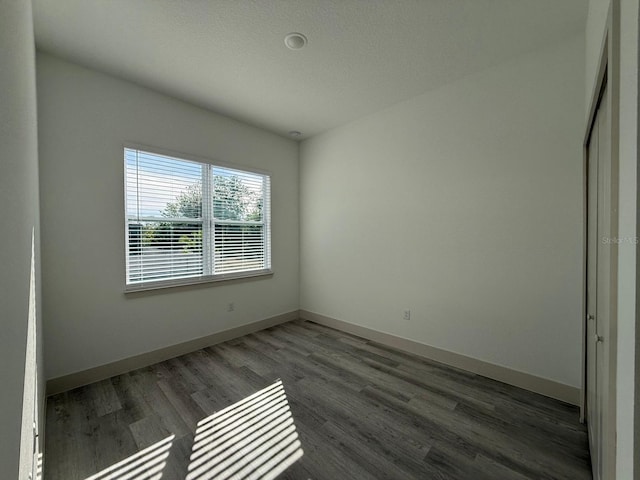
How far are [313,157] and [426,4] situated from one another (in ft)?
8.34

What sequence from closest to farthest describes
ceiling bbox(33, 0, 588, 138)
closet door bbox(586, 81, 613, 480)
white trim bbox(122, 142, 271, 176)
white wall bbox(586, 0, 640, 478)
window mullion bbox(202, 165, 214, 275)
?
1. white wall bbox(586, 0, 640, 478)
2. closet door bbox(586, 81, 613, 480)
3. ceiling bbox(33, 0, 588, 138)
4. white trim bbox(122, 142, 271, 176)
5. window mullion bbox(202, 165, 214, 275)

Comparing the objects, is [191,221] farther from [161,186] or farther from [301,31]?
[301,31]

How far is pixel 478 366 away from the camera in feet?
8.50

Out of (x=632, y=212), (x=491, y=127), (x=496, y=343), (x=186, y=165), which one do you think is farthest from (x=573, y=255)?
(x=186, y=165)

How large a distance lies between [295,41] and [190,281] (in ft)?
8.94

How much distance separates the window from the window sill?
11 mm

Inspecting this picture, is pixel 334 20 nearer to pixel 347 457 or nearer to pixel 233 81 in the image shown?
pixel 233 81

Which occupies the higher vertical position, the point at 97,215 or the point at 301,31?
the point at 301,31

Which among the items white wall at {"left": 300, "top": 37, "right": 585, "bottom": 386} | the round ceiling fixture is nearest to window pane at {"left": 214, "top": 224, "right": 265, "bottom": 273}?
white wall at {"left": 300, "top": 37, "right": 585, "bottom": 386}

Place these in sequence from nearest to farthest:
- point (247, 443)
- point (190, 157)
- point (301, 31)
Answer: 1. point (247, 443)
2. point (301, 31)
3. point (190, 157)

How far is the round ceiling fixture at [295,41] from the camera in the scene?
6.94 ft

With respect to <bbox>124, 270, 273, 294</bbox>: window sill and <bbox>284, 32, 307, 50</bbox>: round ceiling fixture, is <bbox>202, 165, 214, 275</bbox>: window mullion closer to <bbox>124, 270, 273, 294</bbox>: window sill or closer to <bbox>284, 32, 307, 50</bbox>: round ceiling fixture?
<bbox>124, 270, 273, 294</bbox>: window sill

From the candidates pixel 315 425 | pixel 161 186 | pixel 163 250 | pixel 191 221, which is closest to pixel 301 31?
pixel 161 186

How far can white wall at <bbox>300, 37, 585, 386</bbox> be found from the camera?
217 centimetres
